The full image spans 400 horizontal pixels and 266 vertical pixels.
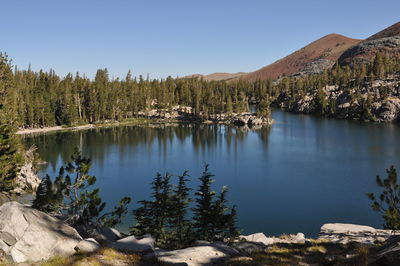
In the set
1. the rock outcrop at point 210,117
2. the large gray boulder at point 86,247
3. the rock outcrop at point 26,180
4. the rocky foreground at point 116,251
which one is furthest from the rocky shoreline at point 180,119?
the large gray boulder at point 86,247

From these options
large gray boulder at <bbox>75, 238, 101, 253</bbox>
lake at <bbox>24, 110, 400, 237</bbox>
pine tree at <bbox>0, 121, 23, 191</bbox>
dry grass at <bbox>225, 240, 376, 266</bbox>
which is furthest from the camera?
lake at <bbox>24, 110, 400, 237</bbox>

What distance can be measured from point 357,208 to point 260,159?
2770 centimetres

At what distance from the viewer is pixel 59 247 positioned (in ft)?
39.1

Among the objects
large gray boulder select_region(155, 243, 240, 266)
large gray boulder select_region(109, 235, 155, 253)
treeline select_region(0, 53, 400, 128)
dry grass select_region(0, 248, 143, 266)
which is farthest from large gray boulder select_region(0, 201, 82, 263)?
treeline select_region(0, 53, 400, 128)

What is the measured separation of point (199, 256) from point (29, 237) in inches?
250

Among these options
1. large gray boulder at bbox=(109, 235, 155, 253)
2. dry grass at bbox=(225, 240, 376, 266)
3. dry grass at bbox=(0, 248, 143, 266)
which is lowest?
dry grass at bbox=(225, 240, 376, 266)

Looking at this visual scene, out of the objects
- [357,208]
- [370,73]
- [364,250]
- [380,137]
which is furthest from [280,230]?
[370,73]

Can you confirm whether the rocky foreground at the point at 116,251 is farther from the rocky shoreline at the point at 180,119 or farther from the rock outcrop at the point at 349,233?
the rocky shoreline at the point at 180,119

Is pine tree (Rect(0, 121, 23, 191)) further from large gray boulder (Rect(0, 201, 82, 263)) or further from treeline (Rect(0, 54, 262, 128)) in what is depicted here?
treeline (Rect(0, 54, 262, 128))

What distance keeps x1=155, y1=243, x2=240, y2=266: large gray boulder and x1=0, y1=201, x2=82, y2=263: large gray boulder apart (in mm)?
3554

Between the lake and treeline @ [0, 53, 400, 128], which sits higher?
treeline @ [0, 53, 400, 128]

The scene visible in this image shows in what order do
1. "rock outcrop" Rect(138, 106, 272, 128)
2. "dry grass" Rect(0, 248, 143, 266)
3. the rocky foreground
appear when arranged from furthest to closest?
1. "rock outcrop" Rect(138, 106, 272, 128)
2. the rocky foreground
3. "dry grass" Rect(0, 248, 143, 266)

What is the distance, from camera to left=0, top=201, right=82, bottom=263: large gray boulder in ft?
37.6

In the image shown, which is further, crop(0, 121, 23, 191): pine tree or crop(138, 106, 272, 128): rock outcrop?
Result: crop(138, 106, 272, 128): rock outcrop
